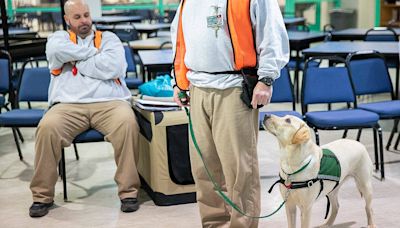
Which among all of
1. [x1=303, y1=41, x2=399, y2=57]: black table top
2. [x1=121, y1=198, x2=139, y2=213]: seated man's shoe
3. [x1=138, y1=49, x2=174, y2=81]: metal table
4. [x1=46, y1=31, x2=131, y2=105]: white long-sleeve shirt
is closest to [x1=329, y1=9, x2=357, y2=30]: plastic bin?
[x1=303, y1=41, x2=399, y2=57]: black table top

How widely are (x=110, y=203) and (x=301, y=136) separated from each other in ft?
5.30

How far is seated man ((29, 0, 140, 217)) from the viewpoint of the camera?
369 cm

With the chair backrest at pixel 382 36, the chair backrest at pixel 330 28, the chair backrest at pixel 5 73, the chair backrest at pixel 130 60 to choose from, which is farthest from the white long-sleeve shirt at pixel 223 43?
the chair backrest at pixel 330 28

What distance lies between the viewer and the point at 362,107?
4.39 meters

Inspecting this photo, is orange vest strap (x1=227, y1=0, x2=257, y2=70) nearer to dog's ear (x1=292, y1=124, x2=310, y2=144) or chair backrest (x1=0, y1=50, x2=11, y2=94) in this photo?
dog's ear (x1=292, y1=124, x2=310, y2=144)

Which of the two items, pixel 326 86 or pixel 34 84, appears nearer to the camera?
pixel 326 86

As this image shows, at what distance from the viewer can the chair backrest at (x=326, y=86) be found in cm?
439

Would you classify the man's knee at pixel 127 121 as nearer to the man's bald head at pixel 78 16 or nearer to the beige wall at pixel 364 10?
the man's bald head at pixel 78 16

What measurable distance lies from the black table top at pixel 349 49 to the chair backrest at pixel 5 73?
2.70 metres

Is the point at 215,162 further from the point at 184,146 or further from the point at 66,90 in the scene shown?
the point at 66,90

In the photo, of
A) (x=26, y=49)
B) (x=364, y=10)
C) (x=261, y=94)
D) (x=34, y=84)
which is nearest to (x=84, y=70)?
(x=34, y=84)

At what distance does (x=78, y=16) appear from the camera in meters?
3.92

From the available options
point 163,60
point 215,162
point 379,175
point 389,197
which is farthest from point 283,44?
point 163,60

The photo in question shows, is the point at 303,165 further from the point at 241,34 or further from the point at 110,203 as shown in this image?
the point at 110,203
